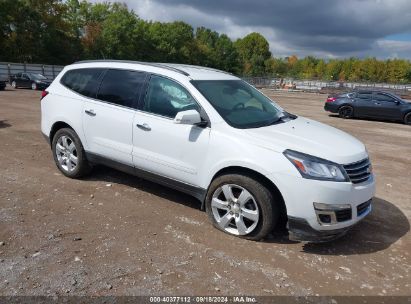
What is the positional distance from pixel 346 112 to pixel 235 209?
55.3 feet

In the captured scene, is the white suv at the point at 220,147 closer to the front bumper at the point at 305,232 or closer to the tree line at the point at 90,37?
the front bumper at the point at 305,232

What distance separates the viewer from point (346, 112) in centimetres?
1938

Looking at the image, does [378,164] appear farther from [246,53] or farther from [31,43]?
[246,53]

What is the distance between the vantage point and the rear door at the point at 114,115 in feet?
16.2

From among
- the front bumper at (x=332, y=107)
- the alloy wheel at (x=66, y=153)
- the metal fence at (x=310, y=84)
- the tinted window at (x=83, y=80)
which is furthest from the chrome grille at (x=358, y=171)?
the metal fence at (x=310, y=84)

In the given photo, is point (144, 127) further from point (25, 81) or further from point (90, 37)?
point (90, 37)

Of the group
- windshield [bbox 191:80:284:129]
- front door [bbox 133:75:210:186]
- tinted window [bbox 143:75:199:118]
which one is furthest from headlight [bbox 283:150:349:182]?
tinted window [bbox 143:75:199:118]

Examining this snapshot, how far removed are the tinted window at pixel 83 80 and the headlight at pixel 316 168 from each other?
3.05 m

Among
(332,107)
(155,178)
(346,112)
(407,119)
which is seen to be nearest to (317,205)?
(155,178)

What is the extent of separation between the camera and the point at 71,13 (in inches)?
2235

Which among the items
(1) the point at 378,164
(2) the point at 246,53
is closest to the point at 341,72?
(2) the point at 246,53

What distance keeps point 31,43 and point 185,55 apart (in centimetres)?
3022

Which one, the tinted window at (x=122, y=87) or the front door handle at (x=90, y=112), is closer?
the tinted window at (x=122, y=87)

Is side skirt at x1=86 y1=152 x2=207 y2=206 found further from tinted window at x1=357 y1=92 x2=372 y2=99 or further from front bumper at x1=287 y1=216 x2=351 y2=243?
tinted window at x1=357 y1=92 x2=372 y2=99
